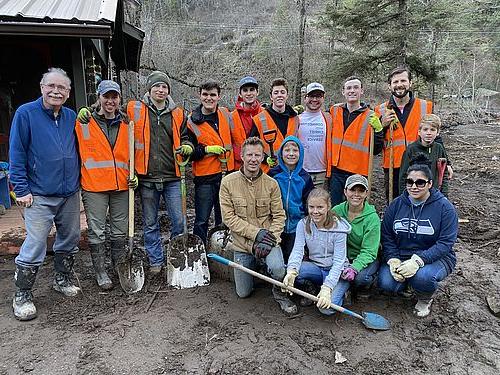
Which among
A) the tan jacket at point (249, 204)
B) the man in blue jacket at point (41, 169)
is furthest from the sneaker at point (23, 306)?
the tan jacket at point (249, 204)

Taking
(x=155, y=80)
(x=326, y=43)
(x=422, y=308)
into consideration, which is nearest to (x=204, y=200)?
(x=155, y=80)

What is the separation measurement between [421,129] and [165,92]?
248 cm

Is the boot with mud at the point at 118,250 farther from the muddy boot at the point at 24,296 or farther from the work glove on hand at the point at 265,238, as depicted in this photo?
the work glove on hand at the point at 265,238

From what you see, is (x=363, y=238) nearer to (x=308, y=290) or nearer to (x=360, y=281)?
(x=360, y=281)

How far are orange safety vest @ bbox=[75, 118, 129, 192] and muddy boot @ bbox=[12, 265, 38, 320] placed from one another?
0.87m

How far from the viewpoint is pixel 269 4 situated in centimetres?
4353

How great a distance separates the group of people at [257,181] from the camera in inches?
139

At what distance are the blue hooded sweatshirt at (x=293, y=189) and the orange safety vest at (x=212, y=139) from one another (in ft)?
2.25

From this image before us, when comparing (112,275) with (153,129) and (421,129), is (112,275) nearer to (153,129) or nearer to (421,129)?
(153,129)

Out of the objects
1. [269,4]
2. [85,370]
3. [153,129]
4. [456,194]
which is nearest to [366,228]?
[153,129]

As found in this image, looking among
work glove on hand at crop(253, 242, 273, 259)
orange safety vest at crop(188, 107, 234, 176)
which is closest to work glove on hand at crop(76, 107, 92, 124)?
orange safety vest at crop(188, 107, 234, 176)

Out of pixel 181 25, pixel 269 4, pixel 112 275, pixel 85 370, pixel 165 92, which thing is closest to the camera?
pixel 85 370

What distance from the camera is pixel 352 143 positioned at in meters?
4.39

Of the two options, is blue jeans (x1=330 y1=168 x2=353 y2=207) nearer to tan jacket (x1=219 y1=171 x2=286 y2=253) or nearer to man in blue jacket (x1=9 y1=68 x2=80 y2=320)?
tan jacket (x1=219 y1=171 x2=286 y2=253)
